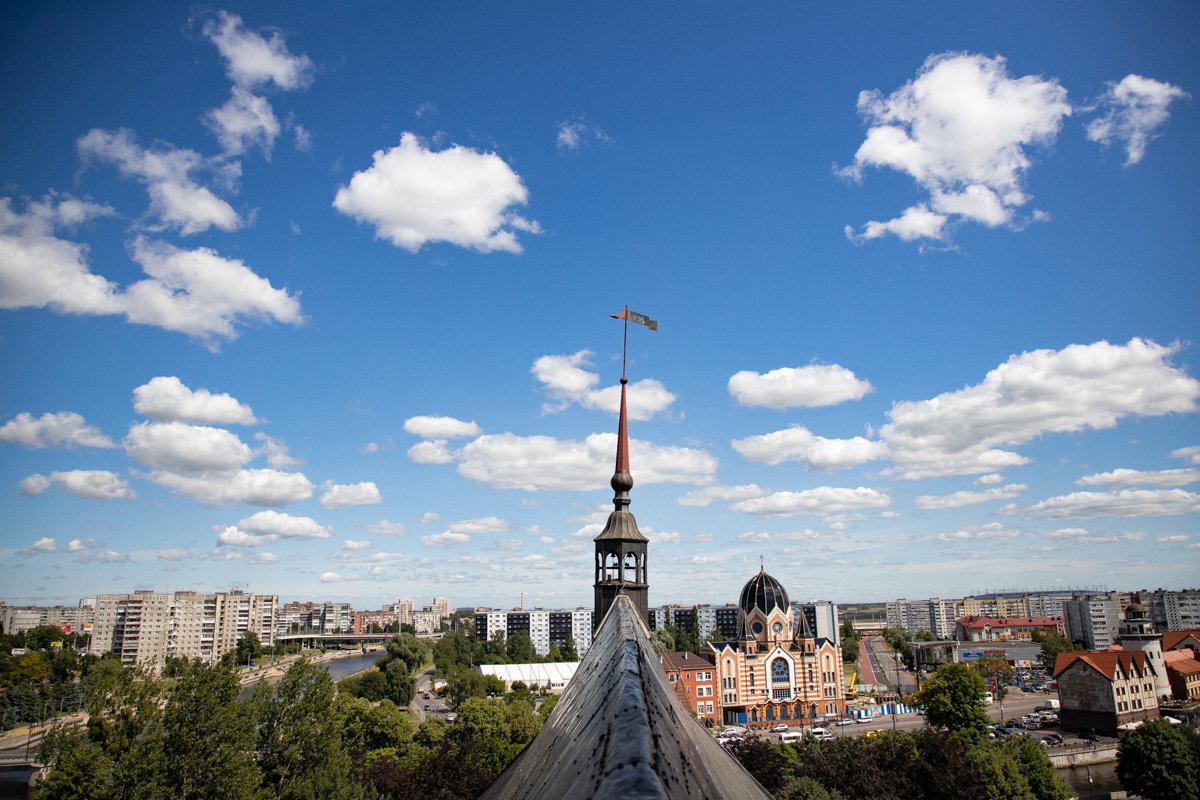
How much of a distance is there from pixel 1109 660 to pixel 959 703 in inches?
854

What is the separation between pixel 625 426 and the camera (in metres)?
18.9

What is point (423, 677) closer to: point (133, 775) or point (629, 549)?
point (133, 775)

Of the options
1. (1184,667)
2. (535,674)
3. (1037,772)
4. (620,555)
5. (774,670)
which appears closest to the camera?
(620,555)

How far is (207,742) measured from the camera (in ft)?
73.0

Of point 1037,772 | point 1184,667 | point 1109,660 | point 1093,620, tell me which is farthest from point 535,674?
point 1093,620

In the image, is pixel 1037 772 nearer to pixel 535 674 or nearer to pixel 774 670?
pixel 774 670

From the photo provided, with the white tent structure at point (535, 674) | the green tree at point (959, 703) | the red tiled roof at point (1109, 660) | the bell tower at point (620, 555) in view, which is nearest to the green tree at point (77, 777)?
the bell tower at point (620, 555)

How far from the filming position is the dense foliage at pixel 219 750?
2122cm

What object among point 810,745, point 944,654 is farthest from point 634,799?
point 944,654

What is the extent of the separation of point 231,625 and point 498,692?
11163 cm

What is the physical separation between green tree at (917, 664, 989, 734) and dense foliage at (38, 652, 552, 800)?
37.5m

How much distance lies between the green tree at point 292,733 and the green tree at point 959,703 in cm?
4618

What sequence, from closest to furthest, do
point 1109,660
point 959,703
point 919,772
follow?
point 919,772 < point 959,703 < point 1109,660

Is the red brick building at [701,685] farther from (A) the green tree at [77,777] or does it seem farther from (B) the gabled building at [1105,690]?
(A) the green tree at [77,777]
